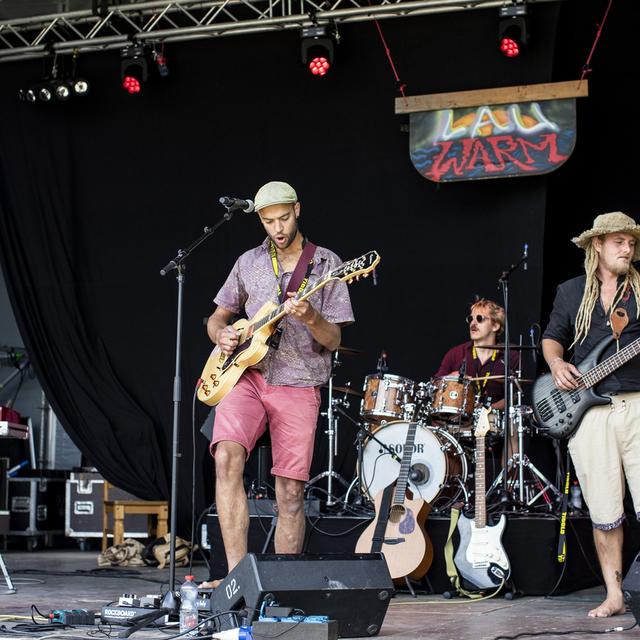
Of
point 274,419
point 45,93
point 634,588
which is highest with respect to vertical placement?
point 45,93

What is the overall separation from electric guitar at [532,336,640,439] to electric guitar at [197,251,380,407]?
1.01 metres

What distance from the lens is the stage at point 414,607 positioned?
3.78 m

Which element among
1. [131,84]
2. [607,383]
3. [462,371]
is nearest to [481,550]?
[607,383]

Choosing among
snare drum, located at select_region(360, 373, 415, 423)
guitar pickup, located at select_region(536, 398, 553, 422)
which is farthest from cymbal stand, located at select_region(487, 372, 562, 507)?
guitar pickup, located at select_region(536, 398, 553, 422)

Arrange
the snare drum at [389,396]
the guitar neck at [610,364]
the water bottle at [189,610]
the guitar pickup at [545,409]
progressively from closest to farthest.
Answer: the water bottle at [189,610]
the guitar neck at [610,364]
the guitar pickup at [545,409]
the snare drum at [389,396]

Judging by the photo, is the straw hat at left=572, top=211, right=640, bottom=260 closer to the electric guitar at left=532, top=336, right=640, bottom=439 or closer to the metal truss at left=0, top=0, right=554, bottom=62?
the electric guitar at left=532, top=336, right=640, bottom=439

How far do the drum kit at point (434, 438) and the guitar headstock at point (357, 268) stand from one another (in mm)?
2331

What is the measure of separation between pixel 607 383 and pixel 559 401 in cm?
23

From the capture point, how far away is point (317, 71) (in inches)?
291

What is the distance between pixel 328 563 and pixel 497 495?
9.89 ft

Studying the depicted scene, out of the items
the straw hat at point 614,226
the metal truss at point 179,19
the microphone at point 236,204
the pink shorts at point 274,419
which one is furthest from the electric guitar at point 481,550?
the metal truss at point 179,19

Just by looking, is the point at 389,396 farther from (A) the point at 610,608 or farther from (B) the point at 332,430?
(A) the point at 610,608

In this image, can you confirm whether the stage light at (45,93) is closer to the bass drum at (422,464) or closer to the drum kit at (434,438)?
the drum kit at (434,438)

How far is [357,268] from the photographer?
4238mm
